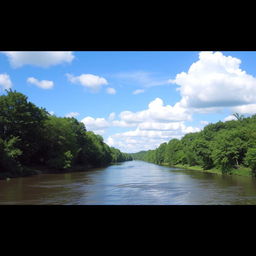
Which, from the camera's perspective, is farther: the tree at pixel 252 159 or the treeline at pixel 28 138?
the treeline at pixel 28 138

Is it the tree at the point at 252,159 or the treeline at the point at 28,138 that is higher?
the treeline at the point at 28,138

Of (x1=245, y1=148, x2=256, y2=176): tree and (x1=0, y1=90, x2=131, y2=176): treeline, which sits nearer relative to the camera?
(x1=245, y1=148, x2=256, y2=176): tree

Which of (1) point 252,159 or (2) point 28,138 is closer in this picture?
(1) point 252,159

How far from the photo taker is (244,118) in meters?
48.8

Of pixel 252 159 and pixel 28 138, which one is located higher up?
pixel 28 138

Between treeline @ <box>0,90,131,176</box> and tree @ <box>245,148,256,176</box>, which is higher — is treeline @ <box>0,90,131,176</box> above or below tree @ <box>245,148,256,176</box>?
above
